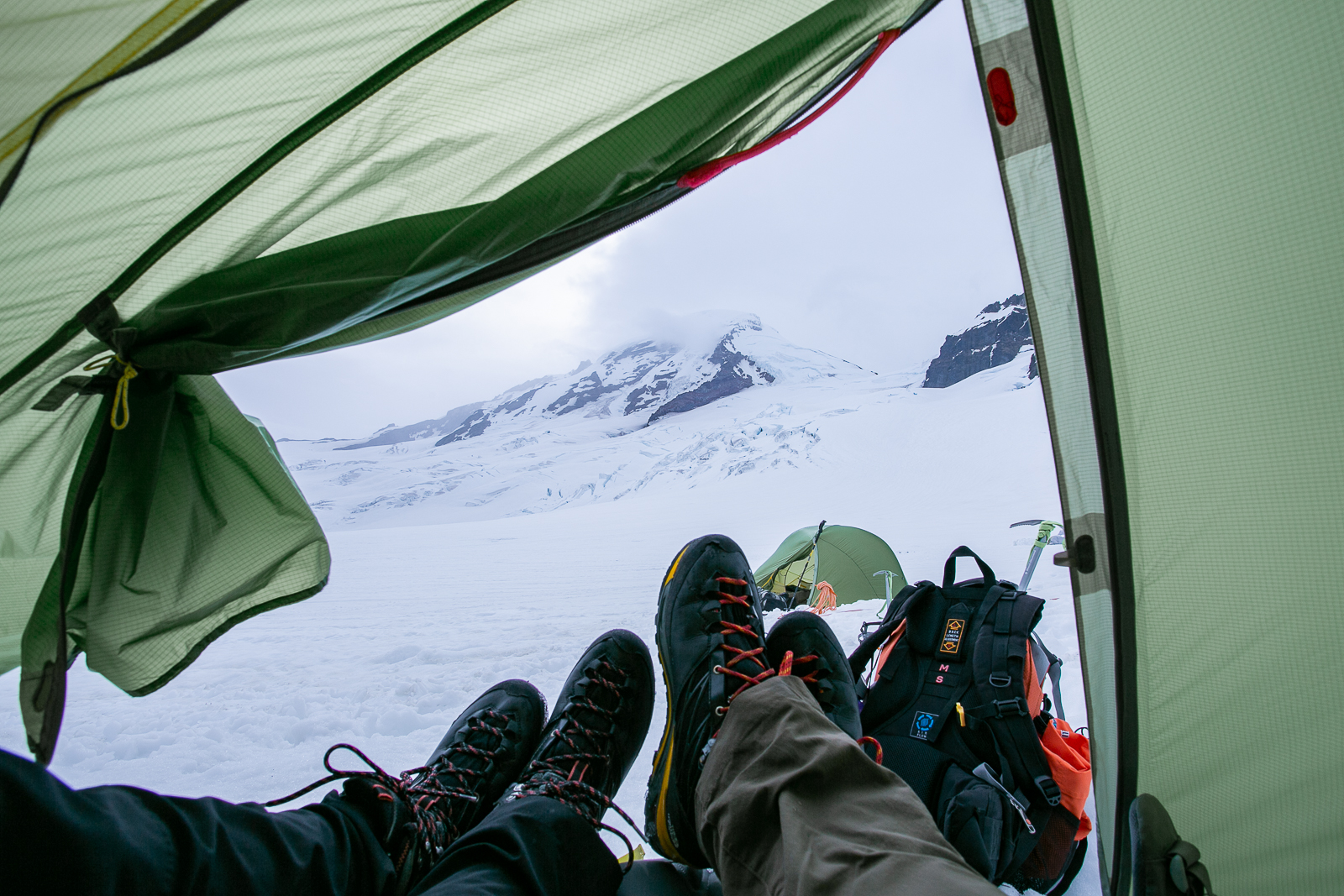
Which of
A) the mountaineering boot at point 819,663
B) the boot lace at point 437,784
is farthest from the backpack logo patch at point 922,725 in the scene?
the boot lace at point 437,784

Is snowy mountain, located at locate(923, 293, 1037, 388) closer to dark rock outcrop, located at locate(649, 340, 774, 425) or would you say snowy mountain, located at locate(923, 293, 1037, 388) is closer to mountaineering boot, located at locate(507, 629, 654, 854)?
dark rock outcrop, located at locate(649, 340, 774, 425)

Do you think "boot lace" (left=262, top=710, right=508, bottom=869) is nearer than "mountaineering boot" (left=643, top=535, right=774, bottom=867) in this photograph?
Yes

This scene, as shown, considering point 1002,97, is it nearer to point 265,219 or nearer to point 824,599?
point 265,219

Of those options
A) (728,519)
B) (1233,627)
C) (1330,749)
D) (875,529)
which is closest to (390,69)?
(1233,627)

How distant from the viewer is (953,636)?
4.34 feet

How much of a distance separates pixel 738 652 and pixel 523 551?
5308mm

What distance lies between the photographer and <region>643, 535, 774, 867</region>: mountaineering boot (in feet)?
3.28

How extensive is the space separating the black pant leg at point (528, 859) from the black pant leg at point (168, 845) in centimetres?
11

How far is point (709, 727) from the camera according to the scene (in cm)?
103

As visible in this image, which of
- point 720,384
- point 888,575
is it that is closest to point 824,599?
point 888,575

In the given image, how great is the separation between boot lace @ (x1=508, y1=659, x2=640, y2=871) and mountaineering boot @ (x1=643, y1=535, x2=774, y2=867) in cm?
9

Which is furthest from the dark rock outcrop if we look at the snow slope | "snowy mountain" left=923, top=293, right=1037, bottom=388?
"snowy mountain" left=923, top=293, right=1037, bottom=388

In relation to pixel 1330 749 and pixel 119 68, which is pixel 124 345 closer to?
pixel 119 68

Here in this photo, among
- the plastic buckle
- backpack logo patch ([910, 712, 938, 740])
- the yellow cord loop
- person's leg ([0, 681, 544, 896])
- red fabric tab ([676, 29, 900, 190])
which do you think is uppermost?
red fabric tab ([676, 29, 900, 190])
